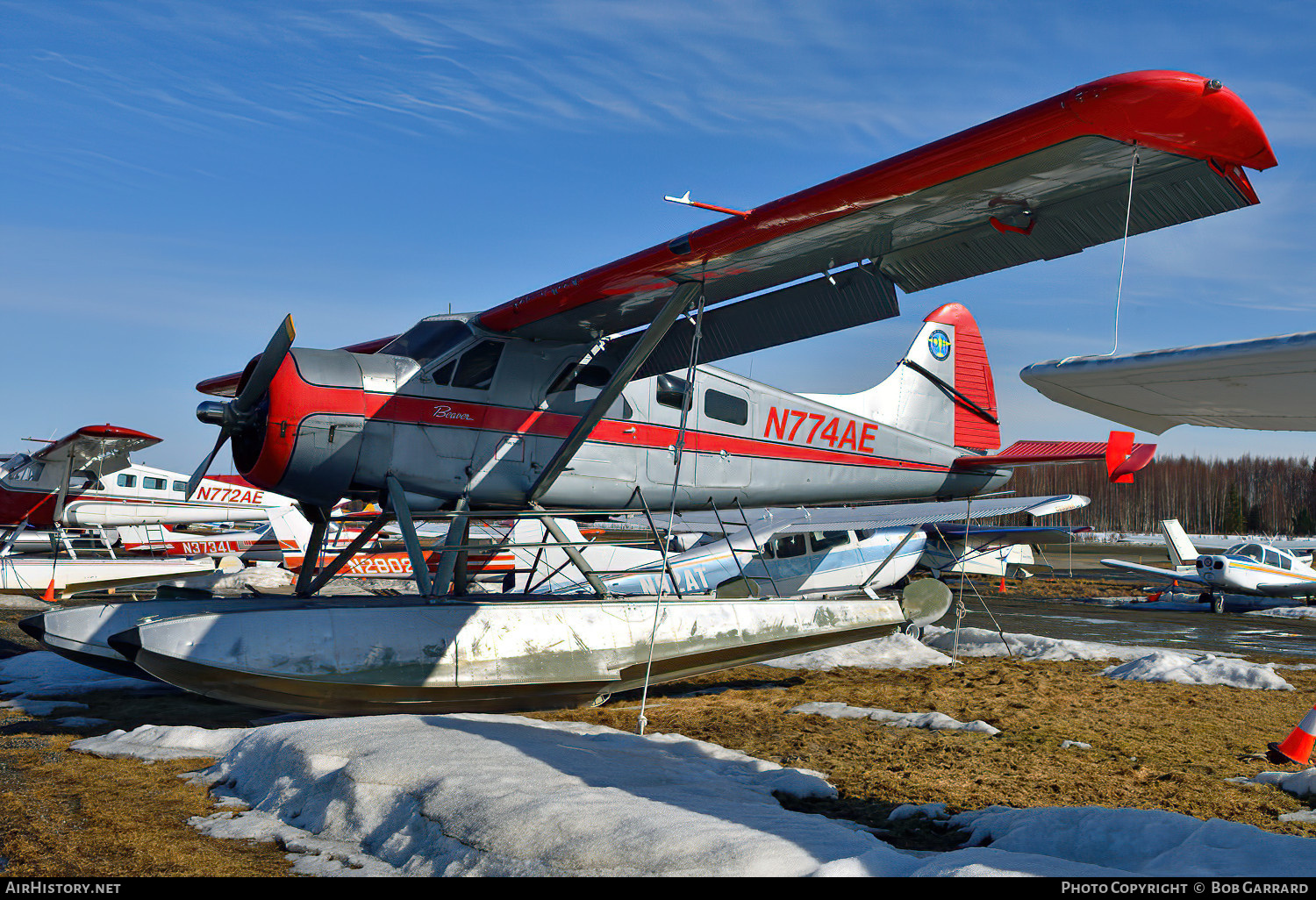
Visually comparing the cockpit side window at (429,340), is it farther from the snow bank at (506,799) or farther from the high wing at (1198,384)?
the high wing at (1198,384)

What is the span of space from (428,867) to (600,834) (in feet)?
2.14

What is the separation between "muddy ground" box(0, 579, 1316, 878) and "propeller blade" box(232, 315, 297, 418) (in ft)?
8.31

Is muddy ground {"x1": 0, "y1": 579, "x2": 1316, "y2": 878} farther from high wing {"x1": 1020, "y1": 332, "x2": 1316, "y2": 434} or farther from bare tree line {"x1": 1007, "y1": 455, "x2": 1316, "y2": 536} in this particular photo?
bare tree line {"x1": 1007, "y1": 455, "x2": 1316, "y2": 536}

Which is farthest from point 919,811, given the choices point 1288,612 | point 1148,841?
point 1288,612

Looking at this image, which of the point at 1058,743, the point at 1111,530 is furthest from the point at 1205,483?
the point at 1058,743

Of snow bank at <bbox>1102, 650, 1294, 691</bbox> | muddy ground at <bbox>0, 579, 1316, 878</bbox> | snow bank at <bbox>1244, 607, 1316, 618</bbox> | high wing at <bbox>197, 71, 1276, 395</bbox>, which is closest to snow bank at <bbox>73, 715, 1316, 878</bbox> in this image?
muddy ground at <bbox>0, 579, 1316, 878</bbox>

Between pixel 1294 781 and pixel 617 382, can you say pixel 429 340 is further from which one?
pixel 1294 781

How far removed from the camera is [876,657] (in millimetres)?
10102

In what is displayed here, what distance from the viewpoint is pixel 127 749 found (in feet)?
17.9

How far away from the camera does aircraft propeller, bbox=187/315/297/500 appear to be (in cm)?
643

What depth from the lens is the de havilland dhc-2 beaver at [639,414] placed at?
487cm

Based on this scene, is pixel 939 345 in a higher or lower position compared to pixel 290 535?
higher

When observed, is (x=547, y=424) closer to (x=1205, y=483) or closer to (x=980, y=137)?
(x=980, y=137)

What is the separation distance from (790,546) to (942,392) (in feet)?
15.5
